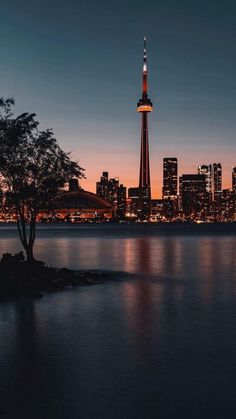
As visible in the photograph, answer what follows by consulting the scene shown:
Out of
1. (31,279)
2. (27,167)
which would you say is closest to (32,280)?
(31,279)

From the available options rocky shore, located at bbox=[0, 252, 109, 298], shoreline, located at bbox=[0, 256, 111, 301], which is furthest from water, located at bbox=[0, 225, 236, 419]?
rocky shore, located at bbox=[0, 252, 109, 298]

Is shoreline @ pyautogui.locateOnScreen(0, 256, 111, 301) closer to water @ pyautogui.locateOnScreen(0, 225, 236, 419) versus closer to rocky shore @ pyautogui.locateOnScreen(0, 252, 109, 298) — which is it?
rocky shore @ pyautogui.locateOnScreen(0, 252, 109, 298)

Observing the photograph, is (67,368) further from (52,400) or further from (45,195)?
(45,195)

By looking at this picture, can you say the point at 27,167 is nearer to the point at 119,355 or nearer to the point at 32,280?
the point at 32,280

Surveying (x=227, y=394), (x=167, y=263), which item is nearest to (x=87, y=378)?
(x=227, y=394)

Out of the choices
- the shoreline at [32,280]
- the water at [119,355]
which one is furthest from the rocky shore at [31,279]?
the water at [119,355]

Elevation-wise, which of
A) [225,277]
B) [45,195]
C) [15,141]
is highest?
[15,141]

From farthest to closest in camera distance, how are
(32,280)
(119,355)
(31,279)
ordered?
(31,279) → (32,280) → (119,355)

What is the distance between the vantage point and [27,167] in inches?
1432

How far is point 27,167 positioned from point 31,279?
29.7ft

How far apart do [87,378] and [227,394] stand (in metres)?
3.58

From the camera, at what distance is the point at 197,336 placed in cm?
1817

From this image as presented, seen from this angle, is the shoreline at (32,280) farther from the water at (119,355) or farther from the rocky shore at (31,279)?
the water at (119,355)

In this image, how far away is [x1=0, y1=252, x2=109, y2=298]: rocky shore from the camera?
92.6ft
